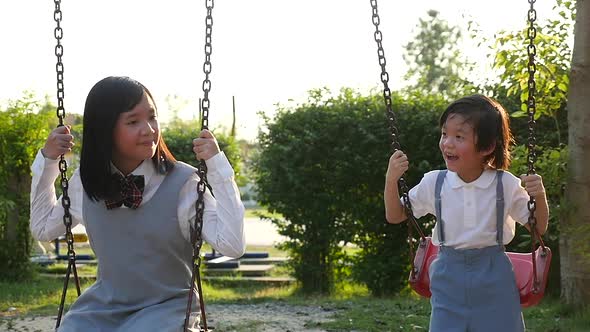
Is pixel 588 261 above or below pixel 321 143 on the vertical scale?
below

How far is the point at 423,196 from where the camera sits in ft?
13.1

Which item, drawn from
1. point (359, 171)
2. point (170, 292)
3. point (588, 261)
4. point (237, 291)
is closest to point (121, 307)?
point (170, 292)

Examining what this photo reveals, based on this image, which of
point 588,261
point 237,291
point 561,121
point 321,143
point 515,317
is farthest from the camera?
point 237,291

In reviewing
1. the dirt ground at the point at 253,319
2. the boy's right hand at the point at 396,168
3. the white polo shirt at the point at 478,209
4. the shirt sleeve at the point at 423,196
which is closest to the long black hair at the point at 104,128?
the boy's right hand at the point at 396,168

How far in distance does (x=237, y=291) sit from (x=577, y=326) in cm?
517

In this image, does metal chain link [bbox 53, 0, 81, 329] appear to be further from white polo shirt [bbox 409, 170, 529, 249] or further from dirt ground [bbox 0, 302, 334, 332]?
dirt ground [bbox 0, 302, 334, 332]

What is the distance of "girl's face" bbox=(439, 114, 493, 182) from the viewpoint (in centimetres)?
378

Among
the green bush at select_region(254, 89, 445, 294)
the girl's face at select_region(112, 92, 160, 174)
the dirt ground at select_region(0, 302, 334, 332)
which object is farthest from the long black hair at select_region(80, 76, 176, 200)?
the green bush at select_region(254, 89, 445, 294)

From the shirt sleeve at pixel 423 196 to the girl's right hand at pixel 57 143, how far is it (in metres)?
1.45

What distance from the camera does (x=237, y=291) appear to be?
11.3 metres

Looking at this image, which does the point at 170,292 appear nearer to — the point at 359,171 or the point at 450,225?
the point at 450,225

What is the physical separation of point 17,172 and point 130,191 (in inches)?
313

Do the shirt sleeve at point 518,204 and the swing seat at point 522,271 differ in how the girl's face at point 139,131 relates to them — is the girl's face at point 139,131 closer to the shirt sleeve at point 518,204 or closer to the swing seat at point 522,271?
the swing seat at point 522,271

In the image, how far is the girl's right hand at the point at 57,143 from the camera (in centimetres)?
393
